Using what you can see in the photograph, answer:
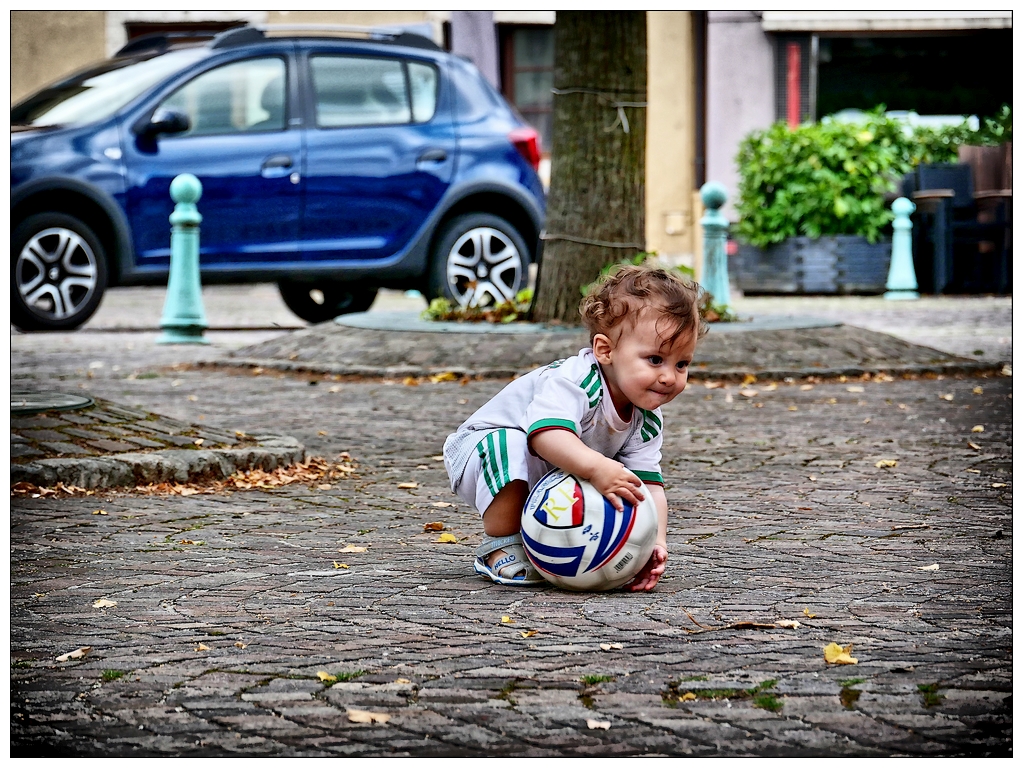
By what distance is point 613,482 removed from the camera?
342 cm

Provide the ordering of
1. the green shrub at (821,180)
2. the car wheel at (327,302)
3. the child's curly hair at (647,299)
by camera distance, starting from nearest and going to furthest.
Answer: the child's curly hair at (647,299), the car wheel at (327,302), the green shrub at (821,180)

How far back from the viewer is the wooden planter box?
15.5m

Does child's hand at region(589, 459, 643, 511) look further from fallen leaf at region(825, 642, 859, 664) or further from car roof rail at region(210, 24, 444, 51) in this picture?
car roof rail at region(210, 24, 444, 51)

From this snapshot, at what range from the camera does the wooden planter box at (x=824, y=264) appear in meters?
15.5

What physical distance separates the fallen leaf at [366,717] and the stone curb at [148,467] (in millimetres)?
2554

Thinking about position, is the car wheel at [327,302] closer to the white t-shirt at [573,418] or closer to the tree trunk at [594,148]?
the tree trunk at [594,148]

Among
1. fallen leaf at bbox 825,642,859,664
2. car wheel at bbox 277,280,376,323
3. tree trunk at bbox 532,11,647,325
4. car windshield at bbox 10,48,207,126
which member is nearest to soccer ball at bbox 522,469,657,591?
fallen leaf at bbox 825,642,859,664

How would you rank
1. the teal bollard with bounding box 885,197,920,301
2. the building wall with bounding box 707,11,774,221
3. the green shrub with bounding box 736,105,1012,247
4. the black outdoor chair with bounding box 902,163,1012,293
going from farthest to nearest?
the building wall with bounding box 707,11,774,221, the green shrub with bounding box 736,105,1012,247, the black outdoor chair with bounding box 902,163,1012,293, the teal bollard with bounding box 885,197,920,301

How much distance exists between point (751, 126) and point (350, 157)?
31.5 feet

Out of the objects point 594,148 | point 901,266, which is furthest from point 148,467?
point 901,266

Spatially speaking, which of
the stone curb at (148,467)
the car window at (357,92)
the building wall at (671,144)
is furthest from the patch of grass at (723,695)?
the building wall at (671,144)

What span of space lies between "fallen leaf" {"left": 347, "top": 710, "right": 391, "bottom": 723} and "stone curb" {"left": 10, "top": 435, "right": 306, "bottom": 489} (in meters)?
2.55

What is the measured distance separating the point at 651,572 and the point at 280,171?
7.78m

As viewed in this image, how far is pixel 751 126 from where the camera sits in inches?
765
